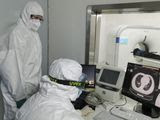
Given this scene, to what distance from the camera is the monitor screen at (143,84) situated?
4.48 ft

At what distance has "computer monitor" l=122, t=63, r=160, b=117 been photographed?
137 cm

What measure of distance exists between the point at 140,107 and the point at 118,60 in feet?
2.74

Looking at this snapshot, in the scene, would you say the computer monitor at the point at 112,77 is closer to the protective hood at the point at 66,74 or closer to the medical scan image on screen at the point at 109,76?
the medical scan image on screen at the point at 109,76

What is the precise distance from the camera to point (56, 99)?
1.13 metres

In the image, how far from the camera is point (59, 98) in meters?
1.15

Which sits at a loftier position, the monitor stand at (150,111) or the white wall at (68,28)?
the white wall at (68,28)

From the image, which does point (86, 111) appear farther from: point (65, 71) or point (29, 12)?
point (29, 12)

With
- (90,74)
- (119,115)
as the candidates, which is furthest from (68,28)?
(119,115)

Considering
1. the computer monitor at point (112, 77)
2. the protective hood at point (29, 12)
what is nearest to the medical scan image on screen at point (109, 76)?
the computer monitor at point (112, 77)

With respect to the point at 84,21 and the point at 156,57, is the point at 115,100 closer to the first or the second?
the point at 156,57

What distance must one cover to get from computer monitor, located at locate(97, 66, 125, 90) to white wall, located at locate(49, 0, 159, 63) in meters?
0.48

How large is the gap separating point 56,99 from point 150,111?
812 millimetres

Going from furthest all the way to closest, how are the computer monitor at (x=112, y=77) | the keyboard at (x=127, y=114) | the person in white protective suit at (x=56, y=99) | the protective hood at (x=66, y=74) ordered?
the computer monitor at (x=112, y=77), the keyboard at (x=127, y=114), the protective hood at (x=66, y=74), the person in white protective suit at (x=56, y=99)

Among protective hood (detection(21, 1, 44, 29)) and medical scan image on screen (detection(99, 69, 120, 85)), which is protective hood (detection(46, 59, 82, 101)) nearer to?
medical scan image on screen (detection(99, 69, 120, 85))
